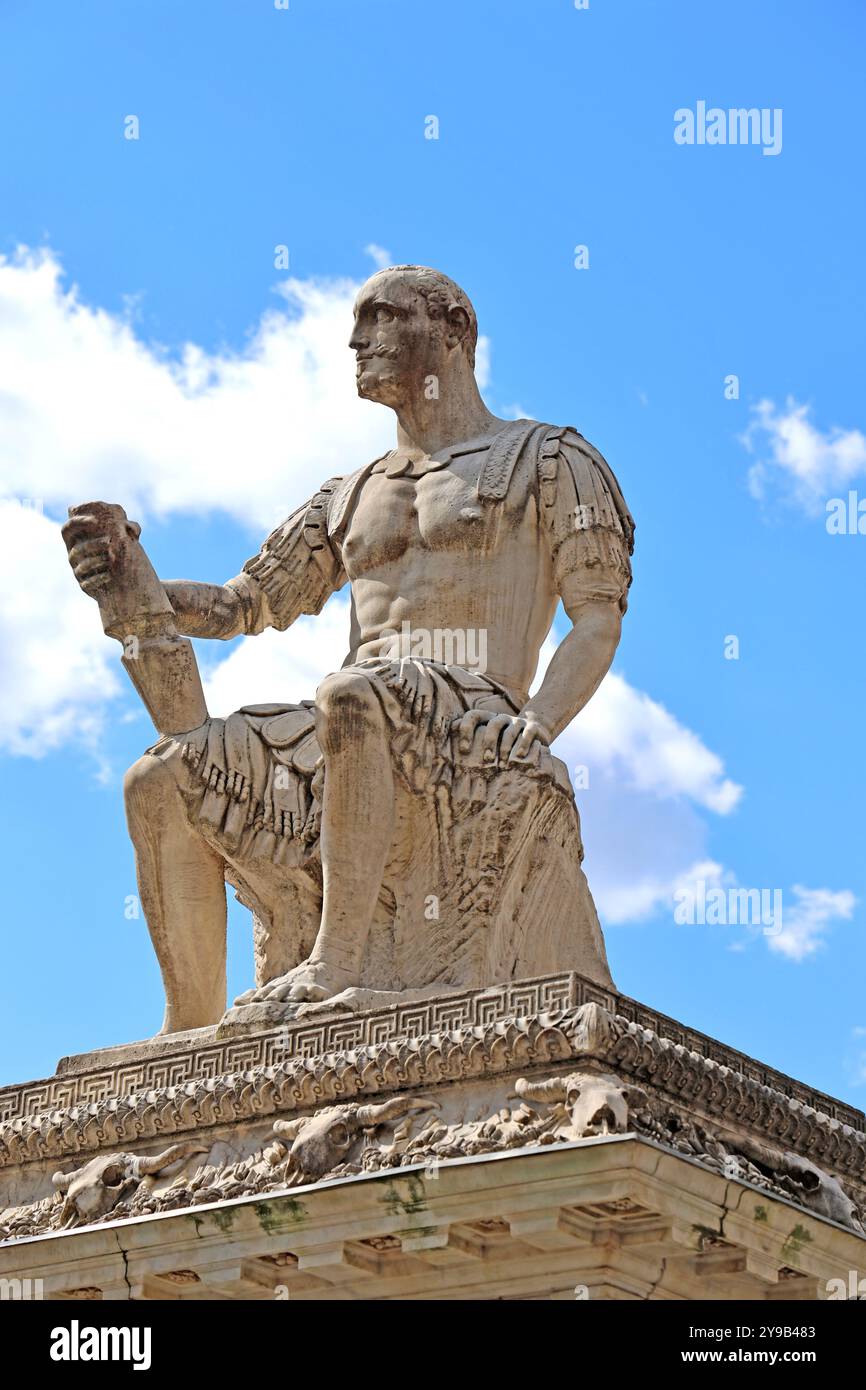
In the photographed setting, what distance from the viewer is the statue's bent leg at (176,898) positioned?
1208cm

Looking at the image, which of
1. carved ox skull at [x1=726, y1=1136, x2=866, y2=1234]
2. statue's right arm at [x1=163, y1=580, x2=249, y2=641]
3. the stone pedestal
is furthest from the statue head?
carved ox skull at [x1=726, y1=1136, x2=866, y2=1234]

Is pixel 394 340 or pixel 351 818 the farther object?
pixel 394 340

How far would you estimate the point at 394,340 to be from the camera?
1271 centimetres

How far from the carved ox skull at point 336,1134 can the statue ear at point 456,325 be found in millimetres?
4293

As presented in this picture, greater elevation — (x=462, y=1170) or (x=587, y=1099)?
(x=587, y=1099)

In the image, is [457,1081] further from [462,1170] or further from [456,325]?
[456,325]

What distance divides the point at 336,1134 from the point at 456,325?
448 centimetres

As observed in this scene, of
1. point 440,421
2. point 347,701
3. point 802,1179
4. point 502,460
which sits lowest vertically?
point 802,1179

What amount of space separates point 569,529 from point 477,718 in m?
1.18

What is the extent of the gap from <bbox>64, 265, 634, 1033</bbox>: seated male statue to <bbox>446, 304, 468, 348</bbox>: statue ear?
0.04 feet

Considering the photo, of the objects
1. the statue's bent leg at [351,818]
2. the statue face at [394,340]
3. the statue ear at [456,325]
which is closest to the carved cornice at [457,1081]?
the statue's bent leg at [351,818]

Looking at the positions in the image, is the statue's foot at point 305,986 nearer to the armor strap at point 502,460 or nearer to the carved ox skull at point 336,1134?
the carved ox skull at point 336,1134

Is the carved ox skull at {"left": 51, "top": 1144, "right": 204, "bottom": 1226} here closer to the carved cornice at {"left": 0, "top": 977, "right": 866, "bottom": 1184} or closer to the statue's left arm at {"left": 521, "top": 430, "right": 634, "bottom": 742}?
the carved cornice at {"left": 0, "top": 977, "right": 866, "bottom": 1184}

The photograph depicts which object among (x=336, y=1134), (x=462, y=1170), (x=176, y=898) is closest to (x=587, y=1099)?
(x=462, y=1170)
